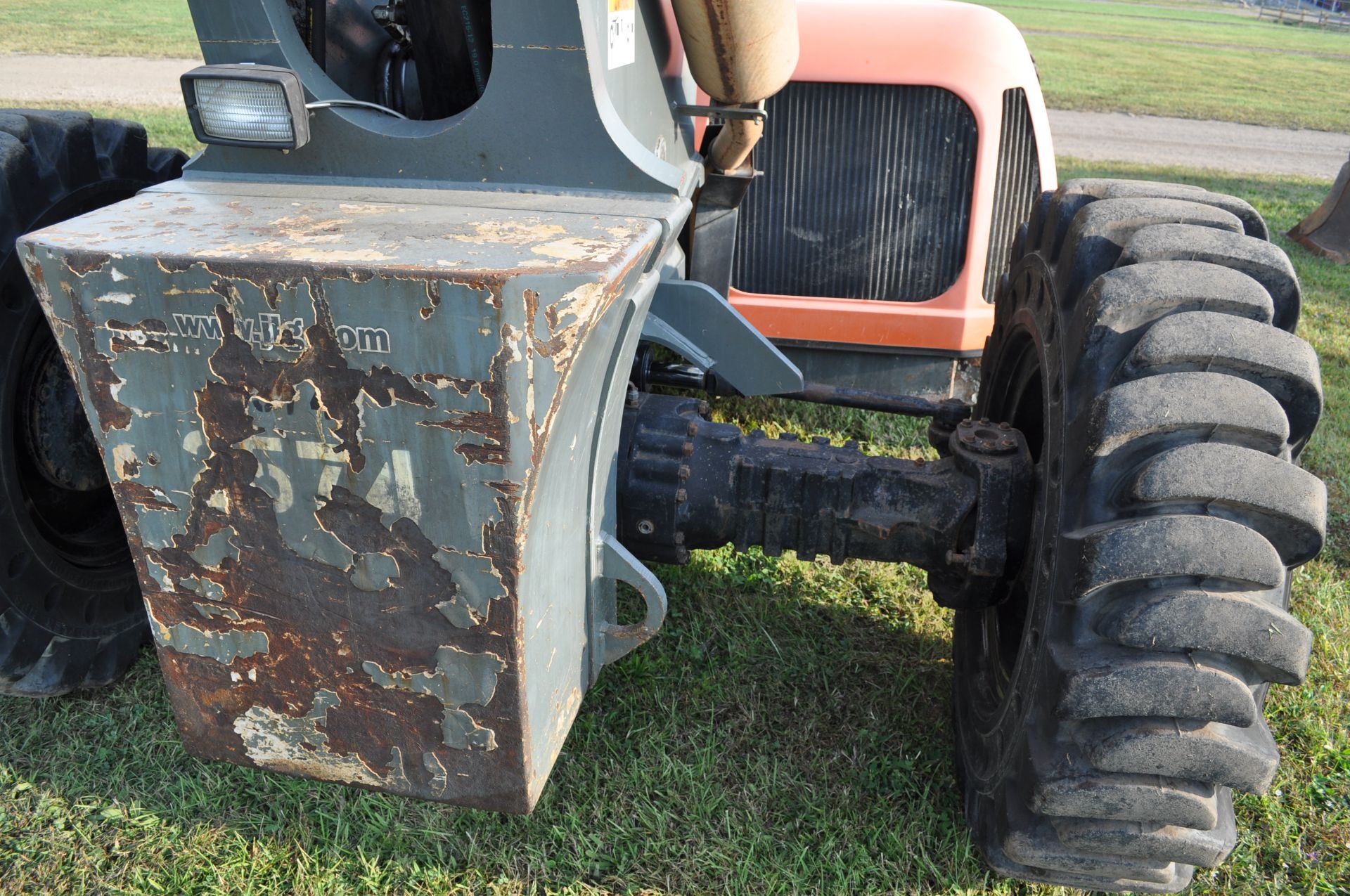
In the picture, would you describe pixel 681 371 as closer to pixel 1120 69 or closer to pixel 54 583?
pixel 54 583

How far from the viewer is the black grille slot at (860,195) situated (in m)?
3.25

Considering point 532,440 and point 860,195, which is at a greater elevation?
point 532,440

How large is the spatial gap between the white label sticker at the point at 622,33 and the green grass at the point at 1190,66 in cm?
1429

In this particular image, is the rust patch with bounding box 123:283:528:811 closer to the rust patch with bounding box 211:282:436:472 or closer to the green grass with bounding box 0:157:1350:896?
the rust patch with bounding box 211:282:436:472

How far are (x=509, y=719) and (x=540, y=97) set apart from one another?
1.05m

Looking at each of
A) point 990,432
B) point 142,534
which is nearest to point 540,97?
point 142,534

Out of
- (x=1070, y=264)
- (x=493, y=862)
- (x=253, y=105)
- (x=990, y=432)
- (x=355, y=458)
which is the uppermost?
(x=253, y=105)

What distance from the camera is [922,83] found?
125 inches

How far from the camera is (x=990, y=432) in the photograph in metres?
2.24

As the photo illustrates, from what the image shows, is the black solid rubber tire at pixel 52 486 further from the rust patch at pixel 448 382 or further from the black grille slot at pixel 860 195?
the black grille slot at pixel 860 195

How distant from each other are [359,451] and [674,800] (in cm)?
126

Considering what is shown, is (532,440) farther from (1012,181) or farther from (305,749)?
(1012,181)

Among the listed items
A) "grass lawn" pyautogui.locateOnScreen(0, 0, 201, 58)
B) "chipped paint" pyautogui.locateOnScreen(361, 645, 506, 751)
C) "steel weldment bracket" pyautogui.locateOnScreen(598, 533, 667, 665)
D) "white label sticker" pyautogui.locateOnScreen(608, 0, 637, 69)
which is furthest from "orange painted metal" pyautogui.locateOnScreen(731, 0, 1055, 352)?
"grass lawn" pyautogui.locateOnScreen(0, 0, 201, 58)

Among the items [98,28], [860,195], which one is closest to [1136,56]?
[98,28]
